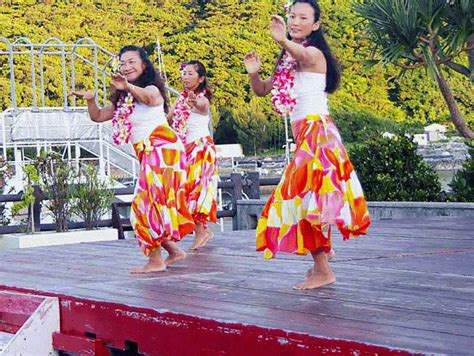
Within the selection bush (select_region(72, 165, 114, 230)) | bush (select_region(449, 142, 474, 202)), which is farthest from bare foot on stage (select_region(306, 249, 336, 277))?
bush (select_region(72, 165, 114, 230))

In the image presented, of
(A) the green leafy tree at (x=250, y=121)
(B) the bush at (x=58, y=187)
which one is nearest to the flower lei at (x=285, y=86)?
(B) the bush at (x=58, y=187)

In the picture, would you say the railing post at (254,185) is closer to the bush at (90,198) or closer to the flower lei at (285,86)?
the bush at (90,198)

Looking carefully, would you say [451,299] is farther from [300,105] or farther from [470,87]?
[470,87]

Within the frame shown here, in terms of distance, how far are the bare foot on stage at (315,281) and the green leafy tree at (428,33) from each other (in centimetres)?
834

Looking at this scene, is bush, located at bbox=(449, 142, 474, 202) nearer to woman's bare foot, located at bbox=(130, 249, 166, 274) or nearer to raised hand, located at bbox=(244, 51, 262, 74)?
woman's bare foot, located at bbox=(130, 249, 166, 274)

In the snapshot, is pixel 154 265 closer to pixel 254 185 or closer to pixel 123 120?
pixel 123 120

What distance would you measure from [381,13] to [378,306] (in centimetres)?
997

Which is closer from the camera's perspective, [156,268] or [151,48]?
[156,268]

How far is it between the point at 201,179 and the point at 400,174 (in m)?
3.88

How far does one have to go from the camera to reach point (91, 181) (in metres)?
11.1

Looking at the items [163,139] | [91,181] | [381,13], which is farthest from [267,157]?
[163,139]

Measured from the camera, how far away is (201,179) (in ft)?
26.9

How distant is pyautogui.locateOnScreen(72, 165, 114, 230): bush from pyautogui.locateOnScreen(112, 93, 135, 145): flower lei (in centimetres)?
473

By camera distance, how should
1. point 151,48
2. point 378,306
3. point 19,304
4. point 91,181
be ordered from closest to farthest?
point 378,306 → point 19,304 → point 91,181 → point 151,48
